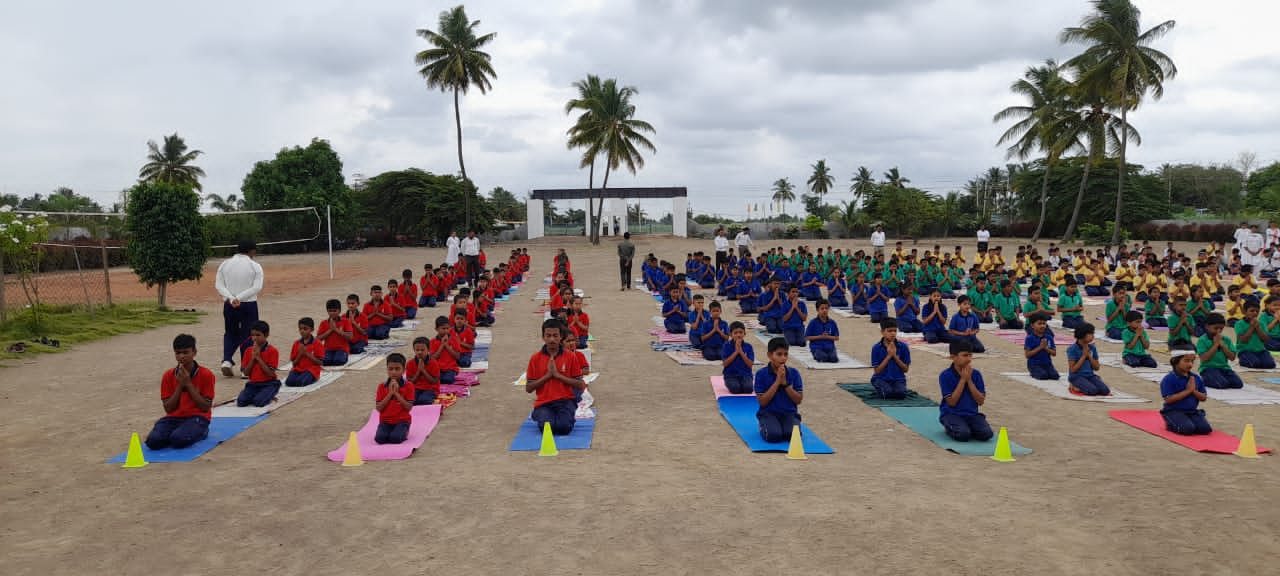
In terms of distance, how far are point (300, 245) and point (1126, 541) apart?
46078 mm

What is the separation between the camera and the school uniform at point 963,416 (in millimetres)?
7668

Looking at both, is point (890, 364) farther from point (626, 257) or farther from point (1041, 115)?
point (1041, 115)

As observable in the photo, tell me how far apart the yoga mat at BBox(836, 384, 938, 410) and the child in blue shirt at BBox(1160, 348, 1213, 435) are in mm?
2365

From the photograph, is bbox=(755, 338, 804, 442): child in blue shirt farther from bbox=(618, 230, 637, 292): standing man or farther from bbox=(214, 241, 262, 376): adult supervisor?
bbox=(618, 230, 637, 292): standing man

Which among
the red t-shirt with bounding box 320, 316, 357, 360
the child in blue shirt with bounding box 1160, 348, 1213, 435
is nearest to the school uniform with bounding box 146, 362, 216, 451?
the red t-shirt with bounding box 320, 316, 357, 360

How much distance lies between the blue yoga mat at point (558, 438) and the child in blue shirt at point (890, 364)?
3.84 meters

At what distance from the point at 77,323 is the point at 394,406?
11811 millimetres

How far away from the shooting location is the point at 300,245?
1752 inches

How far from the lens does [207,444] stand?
7.54m

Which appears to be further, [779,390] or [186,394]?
[779,390]

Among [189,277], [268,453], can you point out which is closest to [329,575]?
[268,453]

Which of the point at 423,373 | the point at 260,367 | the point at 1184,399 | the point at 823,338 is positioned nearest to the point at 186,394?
the point at 260,367

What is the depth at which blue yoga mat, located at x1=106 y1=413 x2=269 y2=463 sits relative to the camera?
708cm

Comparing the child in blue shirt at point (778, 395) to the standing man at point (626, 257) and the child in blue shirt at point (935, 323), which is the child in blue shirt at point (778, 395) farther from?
the standing man at point (626, 257)
